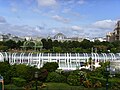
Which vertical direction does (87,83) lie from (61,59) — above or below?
below

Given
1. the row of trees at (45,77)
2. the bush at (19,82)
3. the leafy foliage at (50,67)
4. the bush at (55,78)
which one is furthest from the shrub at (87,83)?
the leafy foliage at (50,67)

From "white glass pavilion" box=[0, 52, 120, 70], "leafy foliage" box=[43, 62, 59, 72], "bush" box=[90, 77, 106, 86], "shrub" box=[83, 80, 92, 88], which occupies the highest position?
"white glass pavilion" box=[0, 52, 120, 70]

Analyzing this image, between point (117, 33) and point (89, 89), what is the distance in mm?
93597

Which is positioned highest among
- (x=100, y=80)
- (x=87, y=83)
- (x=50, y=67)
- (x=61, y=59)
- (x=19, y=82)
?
(x=61, y=59)

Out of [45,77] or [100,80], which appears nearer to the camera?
[100,80]

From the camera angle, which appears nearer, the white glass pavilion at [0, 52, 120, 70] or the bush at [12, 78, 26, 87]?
the bush at [12, 78, 26, 87]

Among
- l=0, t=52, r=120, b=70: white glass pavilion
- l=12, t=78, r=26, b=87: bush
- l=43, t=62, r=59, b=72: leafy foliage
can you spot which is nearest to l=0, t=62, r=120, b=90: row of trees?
l=12, t=78, r=26, b=87: bush

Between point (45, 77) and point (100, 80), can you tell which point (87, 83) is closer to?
point (100, 80)

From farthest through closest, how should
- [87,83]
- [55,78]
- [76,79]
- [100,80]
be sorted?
[55,78] → [76,79] → [100,80] → [87,83]

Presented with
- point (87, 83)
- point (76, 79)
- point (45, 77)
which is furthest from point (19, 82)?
point (87, 83)

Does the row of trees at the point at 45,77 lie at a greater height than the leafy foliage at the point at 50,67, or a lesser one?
lesser

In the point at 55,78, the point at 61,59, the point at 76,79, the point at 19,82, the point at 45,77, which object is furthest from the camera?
the point at 61,59

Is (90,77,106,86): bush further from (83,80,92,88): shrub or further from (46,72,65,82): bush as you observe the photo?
(46,72,65,82): bush

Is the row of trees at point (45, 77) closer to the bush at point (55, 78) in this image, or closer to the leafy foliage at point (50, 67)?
the bush at point (55, 78)
